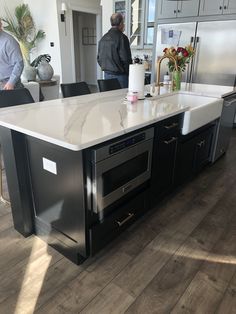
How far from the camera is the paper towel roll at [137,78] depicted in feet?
6.88

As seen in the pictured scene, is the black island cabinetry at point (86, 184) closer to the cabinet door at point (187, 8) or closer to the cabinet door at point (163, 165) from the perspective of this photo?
the cabinet door at point (163, 165)

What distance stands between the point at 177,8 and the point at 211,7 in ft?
1.83

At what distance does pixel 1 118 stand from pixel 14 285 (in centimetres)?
98

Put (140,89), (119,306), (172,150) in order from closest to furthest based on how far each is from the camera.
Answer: (119,306) → (172,150) → (140,89)

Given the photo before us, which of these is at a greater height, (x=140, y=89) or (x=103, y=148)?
(x=140, y=89)

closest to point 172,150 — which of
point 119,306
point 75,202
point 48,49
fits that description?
point 75,202

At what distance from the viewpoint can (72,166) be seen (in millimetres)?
1381

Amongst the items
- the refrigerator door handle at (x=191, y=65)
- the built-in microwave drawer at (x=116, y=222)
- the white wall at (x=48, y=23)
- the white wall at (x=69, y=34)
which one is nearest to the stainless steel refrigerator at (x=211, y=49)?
the refrigerator door handle at (x=191, y=65)

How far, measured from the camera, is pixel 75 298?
1393mm

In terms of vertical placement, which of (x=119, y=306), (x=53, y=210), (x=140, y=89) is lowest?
(x=119, y=306)

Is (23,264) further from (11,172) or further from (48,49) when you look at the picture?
(48,49)

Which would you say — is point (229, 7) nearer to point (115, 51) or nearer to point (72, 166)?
point (115, 51)

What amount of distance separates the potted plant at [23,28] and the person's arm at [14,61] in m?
4.02

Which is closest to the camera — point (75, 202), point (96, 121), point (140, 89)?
point (75, 202)
